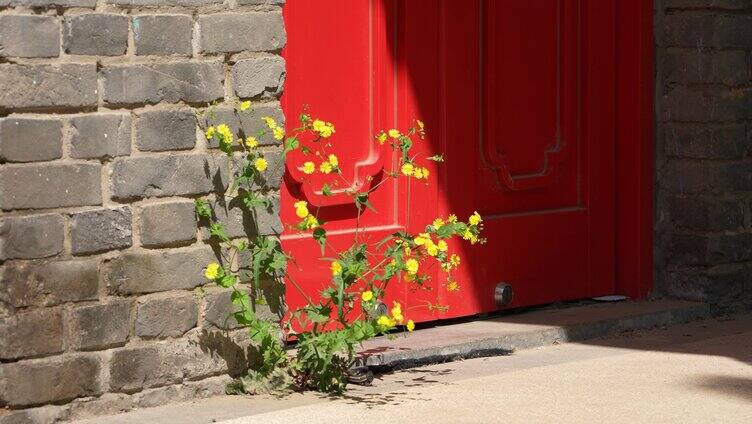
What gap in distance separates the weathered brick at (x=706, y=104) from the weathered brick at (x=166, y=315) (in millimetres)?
2869

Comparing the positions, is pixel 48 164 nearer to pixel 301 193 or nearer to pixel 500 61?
pixel 301 193

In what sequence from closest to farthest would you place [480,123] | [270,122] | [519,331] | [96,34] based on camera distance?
[96,34] → [270,122] → [519,331] → [480,123]

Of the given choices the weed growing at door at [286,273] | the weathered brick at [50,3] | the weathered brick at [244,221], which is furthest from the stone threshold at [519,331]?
the weathered brick at [50,3]

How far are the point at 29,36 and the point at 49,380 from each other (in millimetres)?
1098

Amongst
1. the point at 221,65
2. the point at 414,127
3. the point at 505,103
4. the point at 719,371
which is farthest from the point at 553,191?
the point at 221,65

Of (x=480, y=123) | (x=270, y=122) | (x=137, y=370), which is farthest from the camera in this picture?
(x=480, y=123)

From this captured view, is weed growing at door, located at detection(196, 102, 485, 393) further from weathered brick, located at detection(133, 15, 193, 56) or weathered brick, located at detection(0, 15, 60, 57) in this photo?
weathered brick, located at detection(0, 15, 60, 57)

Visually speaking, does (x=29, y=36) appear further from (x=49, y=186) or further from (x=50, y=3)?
(x=49, y=186)

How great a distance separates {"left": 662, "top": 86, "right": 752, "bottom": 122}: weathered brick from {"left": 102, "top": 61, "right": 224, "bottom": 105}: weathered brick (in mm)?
2671

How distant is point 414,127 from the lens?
620 cm

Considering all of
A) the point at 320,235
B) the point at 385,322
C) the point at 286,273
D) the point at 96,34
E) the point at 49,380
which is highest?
the point at 96,34

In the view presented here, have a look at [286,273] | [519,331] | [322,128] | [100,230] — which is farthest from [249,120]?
[519,331]

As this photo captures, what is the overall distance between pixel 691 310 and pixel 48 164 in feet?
11.1

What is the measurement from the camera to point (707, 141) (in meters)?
6.96
